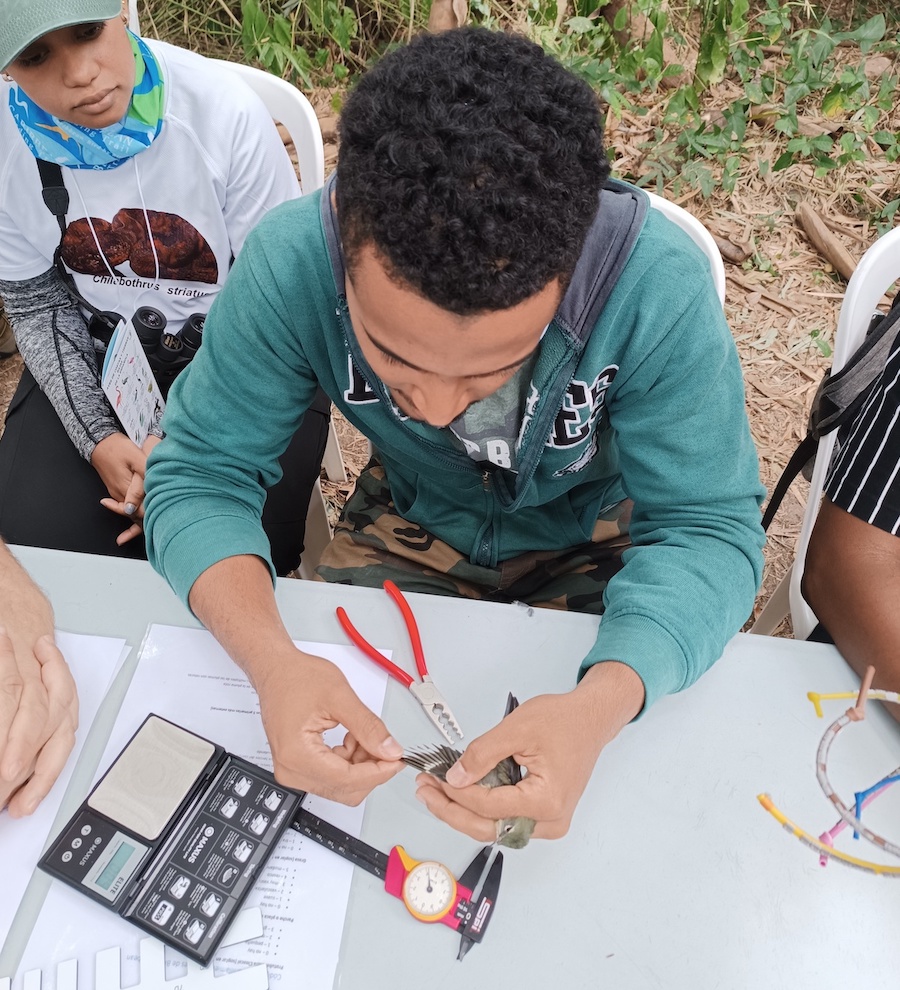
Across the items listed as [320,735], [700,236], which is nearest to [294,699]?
[320,735]

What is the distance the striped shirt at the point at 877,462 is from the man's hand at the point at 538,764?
1.44 feet

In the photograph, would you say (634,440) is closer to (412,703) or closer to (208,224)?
(412,703)

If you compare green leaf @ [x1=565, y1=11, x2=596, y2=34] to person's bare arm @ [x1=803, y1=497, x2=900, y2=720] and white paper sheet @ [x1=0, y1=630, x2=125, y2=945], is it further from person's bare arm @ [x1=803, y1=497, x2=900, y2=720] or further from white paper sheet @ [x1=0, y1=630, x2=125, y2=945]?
white paper sheet @ [x1=0, y1=630, x2=125, y2=945]

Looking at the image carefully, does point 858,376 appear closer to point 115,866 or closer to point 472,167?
point 472,167

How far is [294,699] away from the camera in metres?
0.81

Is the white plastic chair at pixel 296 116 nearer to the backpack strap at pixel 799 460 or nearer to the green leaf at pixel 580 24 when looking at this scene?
the backpack strap at pixel 799 460

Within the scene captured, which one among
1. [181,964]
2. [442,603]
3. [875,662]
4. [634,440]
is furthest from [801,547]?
Result: [181,964]

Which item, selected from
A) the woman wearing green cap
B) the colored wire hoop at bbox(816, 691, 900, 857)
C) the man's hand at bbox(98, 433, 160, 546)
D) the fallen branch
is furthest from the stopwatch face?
the fallen branch

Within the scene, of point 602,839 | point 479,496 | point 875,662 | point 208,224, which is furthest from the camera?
point 208,224

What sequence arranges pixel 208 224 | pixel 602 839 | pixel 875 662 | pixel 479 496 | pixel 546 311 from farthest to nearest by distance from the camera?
1. pixel 208 224
2. pixel 479 496
3. pixel 875 662
4. pixel 602 839
5. pixel 546 311

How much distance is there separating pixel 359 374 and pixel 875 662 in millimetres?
705

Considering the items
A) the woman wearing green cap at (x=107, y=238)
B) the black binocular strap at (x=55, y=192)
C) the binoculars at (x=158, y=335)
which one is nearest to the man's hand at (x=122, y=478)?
the woman wearing green cap at (x=107, y=238)

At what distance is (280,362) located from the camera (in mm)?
978

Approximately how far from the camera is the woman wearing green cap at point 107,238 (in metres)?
1.26
